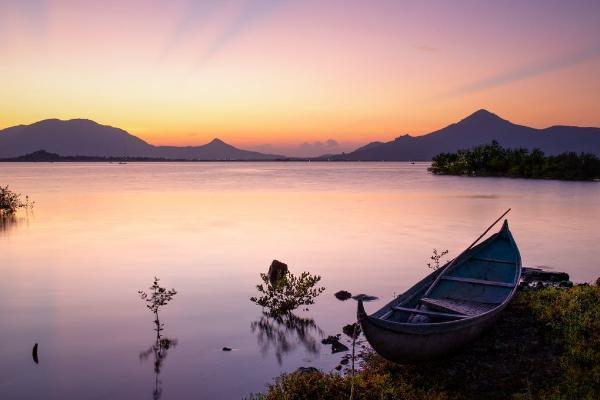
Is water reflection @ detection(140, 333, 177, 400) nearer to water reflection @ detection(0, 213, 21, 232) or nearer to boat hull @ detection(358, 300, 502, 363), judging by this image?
boat hull @ detection(358, 300, 502, 363)

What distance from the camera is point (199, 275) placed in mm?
24734

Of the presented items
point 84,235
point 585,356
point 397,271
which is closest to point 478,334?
point 585,356

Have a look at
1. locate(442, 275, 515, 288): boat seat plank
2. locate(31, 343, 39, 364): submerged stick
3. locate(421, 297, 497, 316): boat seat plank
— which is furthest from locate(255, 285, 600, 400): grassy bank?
locate(31, 343, 39, 364): submerged stick

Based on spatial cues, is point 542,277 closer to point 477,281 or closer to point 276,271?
point 477,281

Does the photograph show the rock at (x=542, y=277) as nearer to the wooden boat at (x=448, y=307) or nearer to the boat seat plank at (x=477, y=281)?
the wooden boat at (x=448, y=307)

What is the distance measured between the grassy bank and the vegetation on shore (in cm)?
11152

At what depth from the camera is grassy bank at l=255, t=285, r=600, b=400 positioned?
33.2 feet

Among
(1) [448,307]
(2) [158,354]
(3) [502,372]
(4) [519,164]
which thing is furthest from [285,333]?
(4) [519,164]

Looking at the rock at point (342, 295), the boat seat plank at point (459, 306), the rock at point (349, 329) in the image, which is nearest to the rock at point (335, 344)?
the rock at point (349, 329)

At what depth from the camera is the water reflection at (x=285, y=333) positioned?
14.9 metres

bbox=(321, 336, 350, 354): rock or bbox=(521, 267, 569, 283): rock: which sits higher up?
bbox=(521, 267, 569, 283): rock

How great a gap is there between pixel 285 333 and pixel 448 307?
5.86m

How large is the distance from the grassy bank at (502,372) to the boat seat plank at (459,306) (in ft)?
2.21

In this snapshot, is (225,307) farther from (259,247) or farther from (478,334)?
(259,247)
